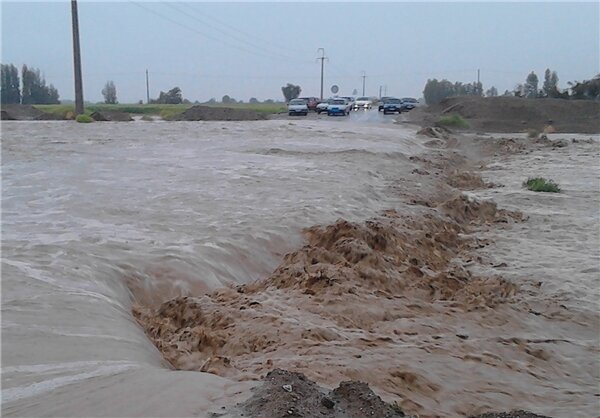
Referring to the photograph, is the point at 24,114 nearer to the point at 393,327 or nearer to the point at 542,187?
the point at 542,187

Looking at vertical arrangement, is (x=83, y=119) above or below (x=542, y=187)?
above

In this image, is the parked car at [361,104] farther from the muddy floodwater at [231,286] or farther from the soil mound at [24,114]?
the muddy floodwater at [231,286]

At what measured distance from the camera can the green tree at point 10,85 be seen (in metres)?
70.6

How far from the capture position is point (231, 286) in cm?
768

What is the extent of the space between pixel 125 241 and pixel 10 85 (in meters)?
72.6

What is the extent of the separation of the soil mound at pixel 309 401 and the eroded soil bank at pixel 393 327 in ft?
0.42

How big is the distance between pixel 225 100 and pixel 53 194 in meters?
121

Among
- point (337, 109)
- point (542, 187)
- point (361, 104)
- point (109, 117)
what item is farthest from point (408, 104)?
point (542, 187)

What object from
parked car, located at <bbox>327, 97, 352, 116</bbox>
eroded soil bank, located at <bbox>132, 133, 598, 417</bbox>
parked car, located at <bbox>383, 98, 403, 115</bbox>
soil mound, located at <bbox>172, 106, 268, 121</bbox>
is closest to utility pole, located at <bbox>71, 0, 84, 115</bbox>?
soil mound, located at <bbox>172, 106, 268, 121</bbox>

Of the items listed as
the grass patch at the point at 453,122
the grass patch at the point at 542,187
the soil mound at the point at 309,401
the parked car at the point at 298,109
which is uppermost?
the parked car at the point at 298,109

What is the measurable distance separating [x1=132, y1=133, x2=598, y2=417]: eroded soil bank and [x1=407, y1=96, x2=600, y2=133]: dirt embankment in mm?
37874

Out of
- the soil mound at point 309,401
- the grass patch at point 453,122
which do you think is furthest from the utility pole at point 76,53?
the soil mound at point 309,401

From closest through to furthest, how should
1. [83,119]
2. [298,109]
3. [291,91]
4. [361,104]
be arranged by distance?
1. [83,119]
2. [298,109]
3. [361,104]
4. [291,91]

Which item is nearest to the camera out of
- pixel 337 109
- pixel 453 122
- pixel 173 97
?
pixel 453 122
